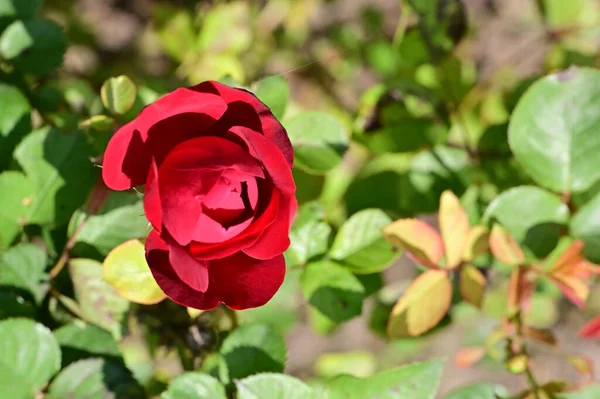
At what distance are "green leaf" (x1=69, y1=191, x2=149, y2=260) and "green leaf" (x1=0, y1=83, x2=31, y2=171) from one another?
139mm

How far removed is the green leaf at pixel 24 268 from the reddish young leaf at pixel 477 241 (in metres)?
0.62

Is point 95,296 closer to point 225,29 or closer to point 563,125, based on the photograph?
point 563,125

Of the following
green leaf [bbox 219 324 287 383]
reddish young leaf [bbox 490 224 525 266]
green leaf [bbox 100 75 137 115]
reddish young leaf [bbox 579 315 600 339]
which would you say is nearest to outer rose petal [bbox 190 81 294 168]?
green leaf [bbox 100 75 137 115]

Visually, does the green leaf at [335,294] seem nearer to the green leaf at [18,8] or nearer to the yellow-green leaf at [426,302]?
the yellow-green leaf at [426,302]

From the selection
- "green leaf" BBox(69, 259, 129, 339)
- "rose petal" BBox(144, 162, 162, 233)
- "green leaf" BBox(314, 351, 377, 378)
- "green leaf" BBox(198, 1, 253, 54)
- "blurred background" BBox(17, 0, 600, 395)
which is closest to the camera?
"rose petal" BBox(144, 162, 162, 233)

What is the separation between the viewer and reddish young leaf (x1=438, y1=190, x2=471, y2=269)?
85 cm

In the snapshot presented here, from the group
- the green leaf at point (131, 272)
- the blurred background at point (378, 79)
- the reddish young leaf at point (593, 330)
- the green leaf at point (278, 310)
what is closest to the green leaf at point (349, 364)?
the blurred background at point (378, 79)

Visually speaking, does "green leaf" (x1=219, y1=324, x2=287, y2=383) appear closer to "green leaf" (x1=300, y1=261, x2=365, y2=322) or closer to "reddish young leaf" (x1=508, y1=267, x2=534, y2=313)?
"green leaf" (x1=300, y1=261, x2=365, y2=322)

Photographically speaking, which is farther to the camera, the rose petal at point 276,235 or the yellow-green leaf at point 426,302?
the yellow-green leaf at point 426,302

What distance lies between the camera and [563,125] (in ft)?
2.94

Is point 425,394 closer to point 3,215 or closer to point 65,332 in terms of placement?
point 65,332

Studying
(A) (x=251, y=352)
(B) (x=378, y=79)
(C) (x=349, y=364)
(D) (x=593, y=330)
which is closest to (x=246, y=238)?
(A) (x=251, y=352)

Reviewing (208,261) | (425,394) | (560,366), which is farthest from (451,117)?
(560,366)

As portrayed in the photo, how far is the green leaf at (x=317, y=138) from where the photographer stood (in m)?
0.87
